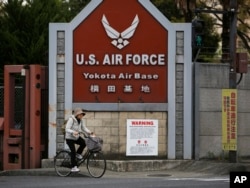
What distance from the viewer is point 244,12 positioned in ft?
108

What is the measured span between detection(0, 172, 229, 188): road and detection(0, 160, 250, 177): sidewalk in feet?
0.59

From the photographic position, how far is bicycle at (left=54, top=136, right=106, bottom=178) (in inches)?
595

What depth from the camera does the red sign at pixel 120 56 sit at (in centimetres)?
1725

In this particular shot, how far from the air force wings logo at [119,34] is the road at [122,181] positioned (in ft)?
12.4

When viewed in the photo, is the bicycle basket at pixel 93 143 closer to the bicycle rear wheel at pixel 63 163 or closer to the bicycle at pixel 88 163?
the bicycle at pixel 88 163

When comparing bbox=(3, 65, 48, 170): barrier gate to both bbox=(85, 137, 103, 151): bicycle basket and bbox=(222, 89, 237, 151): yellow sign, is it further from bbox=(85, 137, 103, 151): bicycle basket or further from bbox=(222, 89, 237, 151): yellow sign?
bbox=(222, 89, 237, 151): yellow sign

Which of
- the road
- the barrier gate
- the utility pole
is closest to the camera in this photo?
the road

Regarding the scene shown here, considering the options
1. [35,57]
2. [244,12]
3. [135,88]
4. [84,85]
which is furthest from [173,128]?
[244,12]

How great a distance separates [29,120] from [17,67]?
1617 mm

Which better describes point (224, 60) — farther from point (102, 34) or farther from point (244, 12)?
point (244, 12)

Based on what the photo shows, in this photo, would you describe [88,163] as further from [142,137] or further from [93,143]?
[142,137]

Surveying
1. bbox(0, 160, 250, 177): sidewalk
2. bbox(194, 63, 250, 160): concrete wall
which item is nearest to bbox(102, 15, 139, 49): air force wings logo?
bbox(194, 63, 250, 160): concrete wall

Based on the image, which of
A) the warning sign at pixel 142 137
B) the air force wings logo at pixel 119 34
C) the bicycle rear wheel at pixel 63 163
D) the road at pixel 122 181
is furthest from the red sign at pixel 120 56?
the road at pixel 122 181

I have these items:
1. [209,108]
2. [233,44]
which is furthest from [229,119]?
[233,44]
